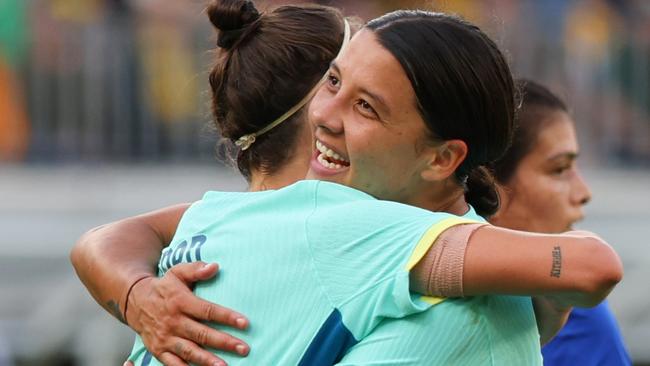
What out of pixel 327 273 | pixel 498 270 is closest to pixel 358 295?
pixel 327 273

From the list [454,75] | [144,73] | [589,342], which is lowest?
[144,73]

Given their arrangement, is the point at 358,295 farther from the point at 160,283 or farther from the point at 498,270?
the point at 160,283

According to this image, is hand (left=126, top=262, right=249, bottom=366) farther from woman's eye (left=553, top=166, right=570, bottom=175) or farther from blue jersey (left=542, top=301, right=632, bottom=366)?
woman's eye (left=553, top=166, right=570, bottom=175)


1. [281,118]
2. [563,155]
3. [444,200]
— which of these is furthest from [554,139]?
[444,200]

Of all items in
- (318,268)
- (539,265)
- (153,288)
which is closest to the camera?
(539,265)

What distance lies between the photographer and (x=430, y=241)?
2.65 meters

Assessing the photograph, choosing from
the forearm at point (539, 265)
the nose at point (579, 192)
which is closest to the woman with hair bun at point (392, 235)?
the forearm at point (539, 265)

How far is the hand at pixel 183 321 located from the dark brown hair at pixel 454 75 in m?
0.57

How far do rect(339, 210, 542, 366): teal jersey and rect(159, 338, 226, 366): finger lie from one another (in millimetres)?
299

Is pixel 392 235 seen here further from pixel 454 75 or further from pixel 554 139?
pixel 554 139

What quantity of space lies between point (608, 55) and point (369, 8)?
176 centimetres

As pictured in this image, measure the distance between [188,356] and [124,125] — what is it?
23.4 feet

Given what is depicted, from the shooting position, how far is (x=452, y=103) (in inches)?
111

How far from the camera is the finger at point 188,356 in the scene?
9.36 ft
